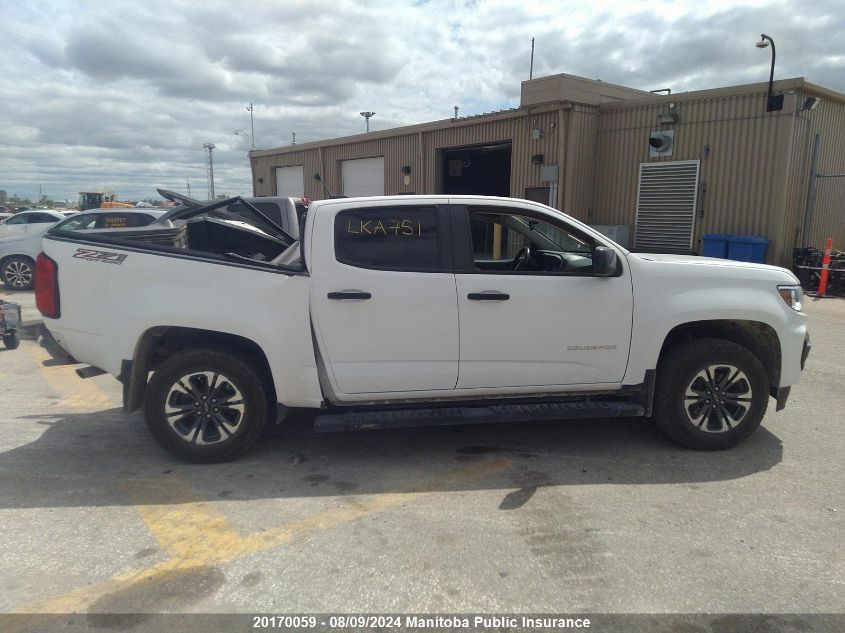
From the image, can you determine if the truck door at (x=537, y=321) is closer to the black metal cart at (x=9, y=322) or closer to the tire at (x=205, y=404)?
the tire at (x=205, y=404)

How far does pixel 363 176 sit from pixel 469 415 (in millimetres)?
21323

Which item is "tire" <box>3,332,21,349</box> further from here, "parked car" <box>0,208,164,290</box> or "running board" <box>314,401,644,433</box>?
"running board" <box>314,401,644,433</box>

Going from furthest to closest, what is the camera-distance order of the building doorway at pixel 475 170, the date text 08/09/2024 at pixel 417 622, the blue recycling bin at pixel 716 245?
1. the building doorway at pixel 475 170
2. the blue recycling bin at pixel 716 245
3. the date text 08/09/2024 at pixel 417 622

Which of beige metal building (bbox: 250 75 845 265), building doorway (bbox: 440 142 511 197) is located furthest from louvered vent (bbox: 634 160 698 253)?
building doorway (bbox: 440 142 511 197)

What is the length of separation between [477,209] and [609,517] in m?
2.22

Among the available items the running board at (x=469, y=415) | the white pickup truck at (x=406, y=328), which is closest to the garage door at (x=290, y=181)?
the white pickup truck at (x=406, y=328)

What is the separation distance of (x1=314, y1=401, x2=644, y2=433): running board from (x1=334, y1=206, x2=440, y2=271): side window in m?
1.01

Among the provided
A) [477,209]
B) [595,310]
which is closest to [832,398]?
[595,310]

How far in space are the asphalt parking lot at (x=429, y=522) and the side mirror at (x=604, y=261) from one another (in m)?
1.36

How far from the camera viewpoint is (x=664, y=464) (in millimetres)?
4301

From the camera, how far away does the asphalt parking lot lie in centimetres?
284

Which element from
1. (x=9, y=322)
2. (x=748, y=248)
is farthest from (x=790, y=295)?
(x=748, y=248)

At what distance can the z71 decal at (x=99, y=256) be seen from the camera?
410cm

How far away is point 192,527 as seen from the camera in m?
3.45
